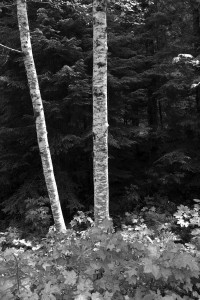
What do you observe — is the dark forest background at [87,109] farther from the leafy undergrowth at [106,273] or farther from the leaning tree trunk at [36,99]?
the leafy undergrowth at [106,273]

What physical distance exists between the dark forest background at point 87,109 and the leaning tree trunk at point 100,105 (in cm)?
308

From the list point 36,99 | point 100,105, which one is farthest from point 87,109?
point 100,105

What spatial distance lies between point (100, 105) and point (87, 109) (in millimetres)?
Answer: 4396

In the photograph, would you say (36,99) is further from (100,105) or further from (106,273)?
(106,273)

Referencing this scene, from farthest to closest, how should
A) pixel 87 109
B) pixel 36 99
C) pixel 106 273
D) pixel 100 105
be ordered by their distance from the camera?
pixel 87 109 → pixel 36 99 → pixel 100 105 → pixel 106 273

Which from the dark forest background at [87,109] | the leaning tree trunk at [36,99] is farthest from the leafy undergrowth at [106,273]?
the dark forest background at [87,109]

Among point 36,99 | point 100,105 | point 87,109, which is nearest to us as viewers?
point 100,105

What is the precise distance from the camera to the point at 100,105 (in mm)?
4188

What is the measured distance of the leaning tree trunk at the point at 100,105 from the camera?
158 inches

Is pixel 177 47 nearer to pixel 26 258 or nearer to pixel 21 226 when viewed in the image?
pixel 21 226

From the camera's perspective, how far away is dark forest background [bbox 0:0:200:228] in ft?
25.4

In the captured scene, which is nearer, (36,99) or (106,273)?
(106,273)

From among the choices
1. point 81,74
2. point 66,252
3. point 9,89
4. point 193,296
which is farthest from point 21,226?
point 193,296

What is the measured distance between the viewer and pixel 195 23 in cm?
932
